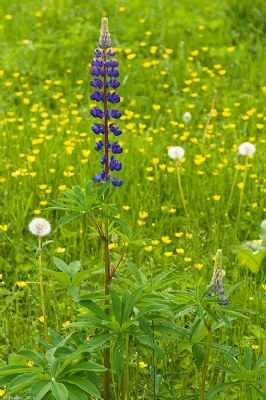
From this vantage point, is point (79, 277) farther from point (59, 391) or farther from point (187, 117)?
point (187, 117)

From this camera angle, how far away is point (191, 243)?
365cm

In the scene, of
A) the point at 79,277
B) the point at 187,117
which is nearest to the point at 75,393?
the point at 79,277

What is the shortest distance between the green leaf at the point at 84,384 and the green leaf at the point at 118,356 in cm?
8

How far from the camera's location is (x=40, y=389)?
2031 millimetres

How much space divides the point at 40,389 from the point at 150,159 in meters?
2.48

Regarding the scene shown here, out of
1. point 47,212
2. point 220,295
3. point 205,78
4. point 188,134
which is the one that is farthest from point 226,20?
point 220,295

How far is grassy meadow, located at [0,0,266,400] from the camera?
119 inches

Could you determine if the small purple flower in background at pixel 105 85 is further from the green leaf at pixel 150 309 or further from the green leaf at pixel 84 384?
the green leaf at pixel 84 384

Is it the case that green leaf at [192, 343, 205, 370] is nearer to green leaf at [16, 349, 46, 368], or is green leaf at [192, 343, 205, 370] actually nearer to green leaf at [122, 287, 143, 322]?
green leaf at [122, 287, 143, 322]

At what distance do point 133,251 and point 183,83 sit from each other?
2260 millimetres

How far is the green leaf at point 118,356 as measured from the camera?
6.98 ft

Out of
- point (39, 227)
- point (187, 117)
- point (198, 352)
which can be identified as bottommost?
point (198, 352)

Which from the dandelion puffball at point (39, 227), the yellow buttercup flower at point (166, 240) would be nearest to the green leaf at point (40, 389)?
the dandelion puffball at point (39, 227)

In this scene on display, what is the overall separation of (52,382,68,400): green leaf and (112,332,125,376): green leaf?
0.55 feet
